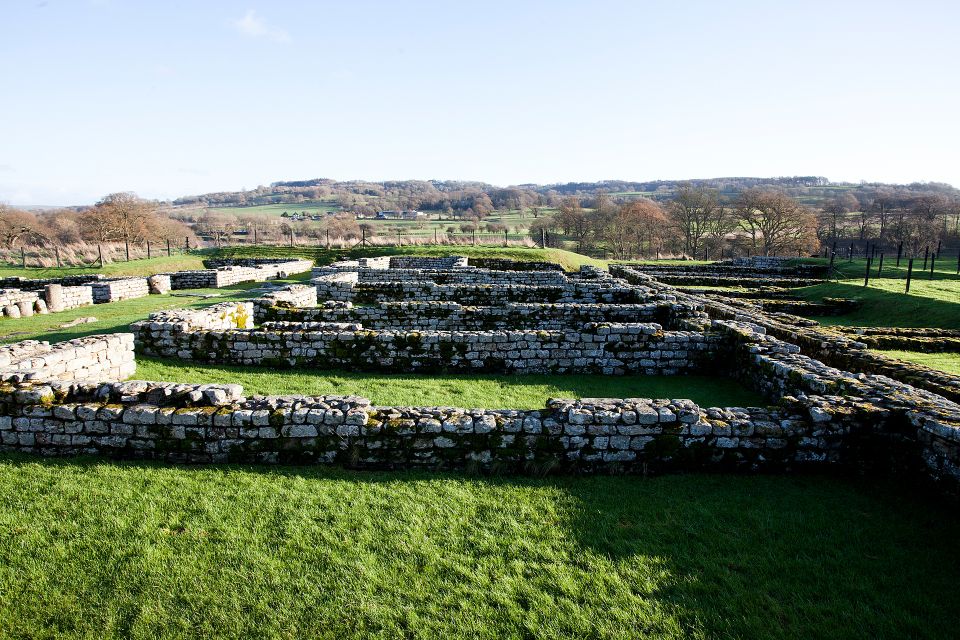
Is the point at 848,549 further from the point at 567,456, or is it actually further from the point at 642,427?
the point at 567,456

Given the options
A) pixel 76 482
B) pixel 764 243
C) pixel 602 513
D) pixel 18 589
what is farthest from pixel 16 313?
pixel 764 243

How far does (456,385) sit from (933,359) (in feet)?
38.3

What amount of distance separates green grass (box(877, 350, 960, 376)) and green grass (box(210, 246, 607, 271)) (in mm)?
22156

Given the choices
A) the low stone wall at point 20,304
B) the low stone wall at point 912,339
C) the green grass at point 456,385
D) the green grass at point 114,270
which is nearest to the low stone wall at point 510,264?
Answer: the green grass at point 114,270

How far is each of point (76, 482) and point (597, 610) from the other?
221 inches

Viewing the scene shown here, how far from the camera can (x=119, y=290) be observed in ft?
69.2

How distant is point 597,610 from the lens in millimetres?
3834

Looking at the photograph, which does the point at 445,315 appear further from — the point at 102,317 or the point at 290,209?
the point at 290,209

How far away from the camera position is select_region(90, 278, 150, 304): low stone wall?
20422mm

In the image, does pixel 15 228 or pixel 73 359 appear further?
pixel 15 228

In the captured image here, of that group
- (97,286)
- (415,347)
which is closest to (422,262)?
(97,286)

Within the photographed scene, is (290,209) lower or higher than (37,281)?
higher

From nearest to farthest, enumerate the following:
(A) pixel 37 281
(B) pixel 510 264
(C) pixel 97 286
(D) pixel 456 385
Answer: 1. (D) pixel 456 385
2. (C) pixel 97 286
3. (A) pixel 37 281
4. (B) pixel 510 264

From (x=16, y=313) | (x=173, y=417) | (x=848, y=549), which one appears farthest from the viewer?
(x=16, y=313)
